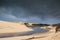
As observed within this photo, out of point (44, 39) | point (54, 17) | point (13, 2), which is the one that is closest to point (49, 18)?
point (54, 17)

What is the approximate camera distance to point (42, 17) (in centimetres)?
110

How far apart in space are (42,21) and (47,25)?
0.06 m

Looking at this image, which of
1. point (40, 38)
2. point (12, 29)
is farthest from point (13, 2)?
point (40, 38)

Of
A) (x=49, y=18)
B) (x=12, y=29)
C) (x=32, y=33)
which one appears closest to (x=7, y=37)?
(x=12, y=29)

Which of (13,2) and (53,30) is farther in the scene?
(53,30)

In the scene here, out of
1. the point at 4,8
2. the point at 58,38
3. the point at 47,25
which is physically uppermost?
the point at 4,8

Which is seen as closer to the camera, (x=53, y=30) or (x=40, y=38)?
(x=40, y=38)

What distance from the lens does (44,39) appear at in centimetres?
107

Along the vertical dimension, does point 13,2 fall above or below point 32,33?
above

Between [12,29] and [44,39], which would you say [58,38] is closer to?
[44,39]

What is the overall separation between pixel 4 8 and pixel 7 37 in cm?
21

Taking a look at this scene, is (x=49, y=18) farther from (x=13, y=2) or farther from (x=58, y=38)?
(x=13, y=2)

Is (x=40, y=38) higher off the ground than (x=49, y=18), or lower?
lower

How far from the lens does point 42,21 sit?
3.58 ft
